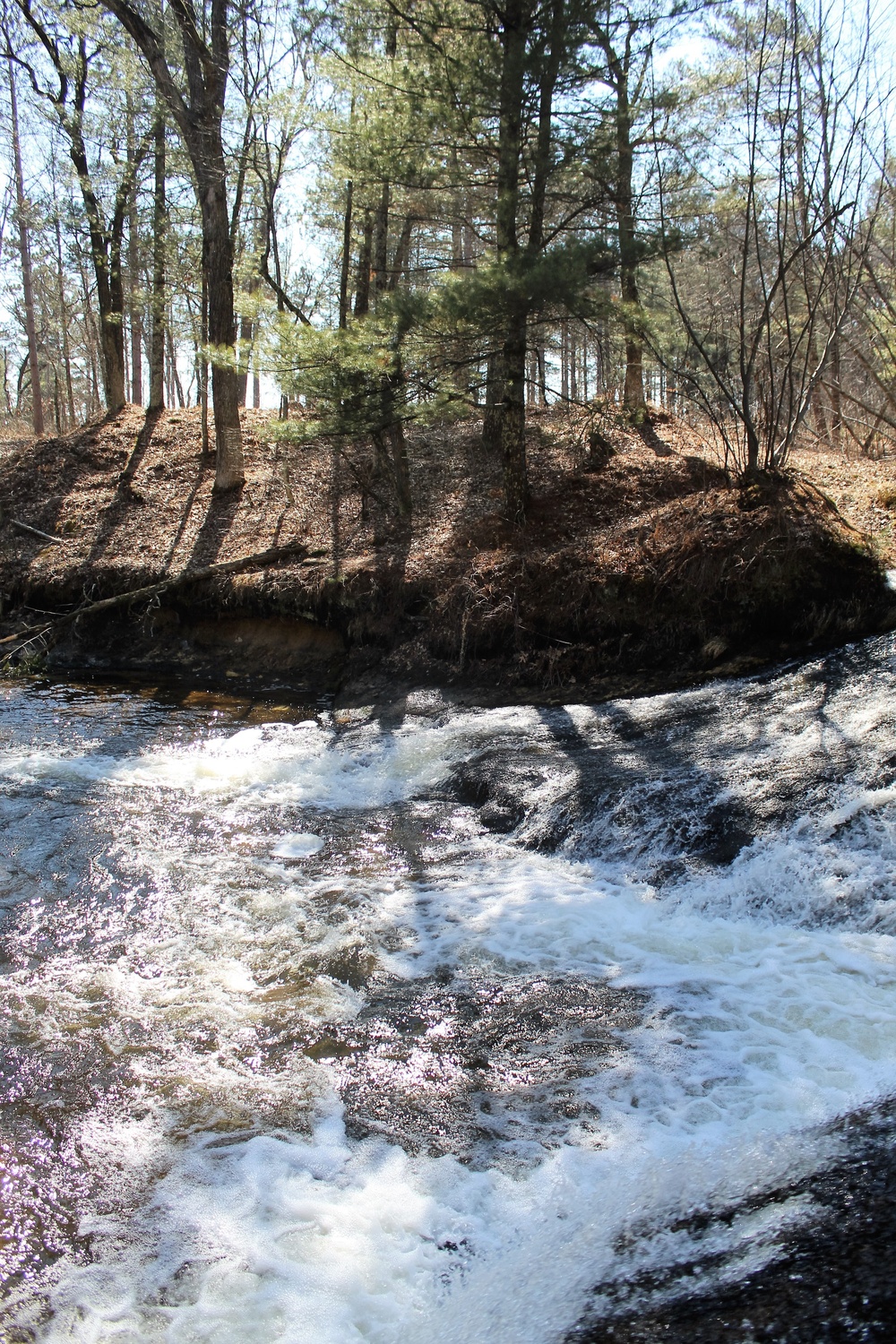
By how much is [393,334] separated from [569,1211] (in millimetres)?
8604

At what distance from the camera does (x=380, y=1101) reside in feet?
10.9

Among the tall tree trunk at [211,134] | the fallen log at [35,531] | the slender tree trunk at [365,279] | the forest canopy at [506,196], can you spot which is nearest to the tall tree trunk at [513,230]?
the forest canopy at [506,196]

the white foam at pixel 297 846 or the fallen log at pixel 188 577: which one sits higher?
the fallen log at pixel 188 577

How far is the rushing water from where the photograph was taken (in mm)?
2545

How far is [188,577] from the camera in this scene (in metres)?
11.4

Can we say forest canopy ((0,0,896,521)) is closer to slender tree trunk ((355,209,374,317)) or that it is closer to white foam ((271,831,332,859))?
slender tree trunk ((355,209,374,317))

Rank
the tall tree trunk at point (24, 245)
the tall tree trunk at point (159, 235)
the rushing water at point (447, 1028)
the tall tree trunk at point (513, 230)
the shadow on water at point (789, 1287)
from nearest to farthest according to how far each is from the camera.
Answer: the shadow on water at point (789, 1287) < the rushing water at point (447, 1028) < the tall tree trunk at point (513, 230) < the tall tree trunk at point (159, 235) < the tall tree trunk at point (24, 245)

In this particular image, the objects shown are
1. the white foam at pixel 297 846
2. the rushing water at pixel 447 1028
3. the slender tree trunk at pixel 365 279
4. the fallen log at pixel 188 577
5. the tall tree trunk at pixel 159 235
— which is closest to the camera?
the rushing water at pixel 447 1028

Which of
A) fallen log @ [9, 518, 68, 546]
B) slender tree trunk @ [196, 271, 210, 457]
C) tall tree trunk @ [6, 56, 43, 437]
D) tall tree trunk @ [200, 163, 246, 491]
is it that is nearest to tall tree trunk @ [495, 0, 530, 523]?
tall tree trunk @ [200, 163, 246, 491]

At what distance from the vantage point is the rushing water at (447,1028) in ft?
8.35

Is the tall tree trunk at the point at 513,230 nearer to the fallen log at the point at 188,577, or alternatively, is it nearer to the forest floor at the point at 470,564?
the forest floor at the point at 470,564

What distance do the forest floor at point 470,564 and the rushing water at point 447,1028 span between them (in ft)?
4.84

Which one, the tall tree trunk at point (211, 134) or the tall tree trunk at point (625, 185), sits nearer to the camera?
the tall tree trunk at point (625, 185)

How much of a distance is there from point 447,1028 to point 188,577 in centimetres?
906
